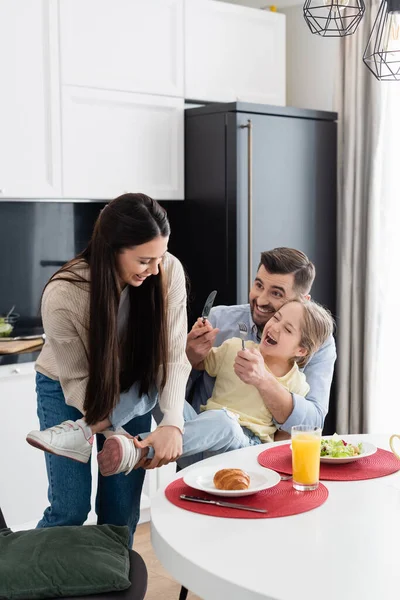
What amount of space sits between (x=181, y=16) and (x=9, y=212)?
1116 mm

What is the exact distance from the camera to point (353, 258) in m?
3.92

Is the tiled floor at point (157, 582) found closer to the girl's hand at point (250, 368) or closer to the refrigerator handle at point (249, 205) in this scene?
the girl's hand at point (250, 368)

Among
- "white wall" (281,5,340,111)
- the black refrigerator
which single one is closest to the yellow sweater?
the black refrigerator

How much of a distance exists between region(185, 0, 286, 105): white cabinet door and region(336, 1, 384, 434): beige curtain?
12.8 inches

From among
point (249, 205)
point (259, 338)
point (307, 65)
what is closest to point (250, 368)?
point (259, 338)

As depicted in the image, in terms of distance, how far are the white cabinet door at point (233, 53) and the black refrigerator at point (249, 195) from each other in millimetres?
200

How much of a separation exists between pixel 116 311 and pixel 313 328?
1.92 feet

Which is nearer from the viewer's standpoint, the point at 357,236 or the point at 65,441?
the point at 65,441

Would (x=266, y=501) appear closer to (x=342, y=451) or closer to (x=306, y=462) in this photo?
(x=306, y=462)

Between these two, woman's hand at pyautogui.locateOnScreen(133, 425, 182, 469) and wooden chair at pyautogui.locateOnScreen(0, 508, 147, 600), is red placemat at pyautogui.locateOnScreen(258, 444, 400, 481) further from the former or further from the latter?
wooden chair at pyautogui.locateOnScreen(0, 508, 147, 600)

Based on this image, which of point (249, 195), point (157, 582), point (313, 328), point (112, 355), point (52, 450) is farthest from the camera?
point (249, 195)

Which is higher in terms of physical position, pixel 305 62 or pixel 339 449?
pixel 305 62

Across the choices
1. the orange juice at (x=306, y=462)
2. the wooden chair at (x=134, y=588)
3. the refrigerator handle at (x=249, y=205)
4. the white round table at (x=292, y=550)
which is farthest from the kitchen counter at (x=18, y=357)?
the orange juice at (x=306, y=462)

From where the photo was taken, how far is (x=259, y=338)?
8.41 feet
